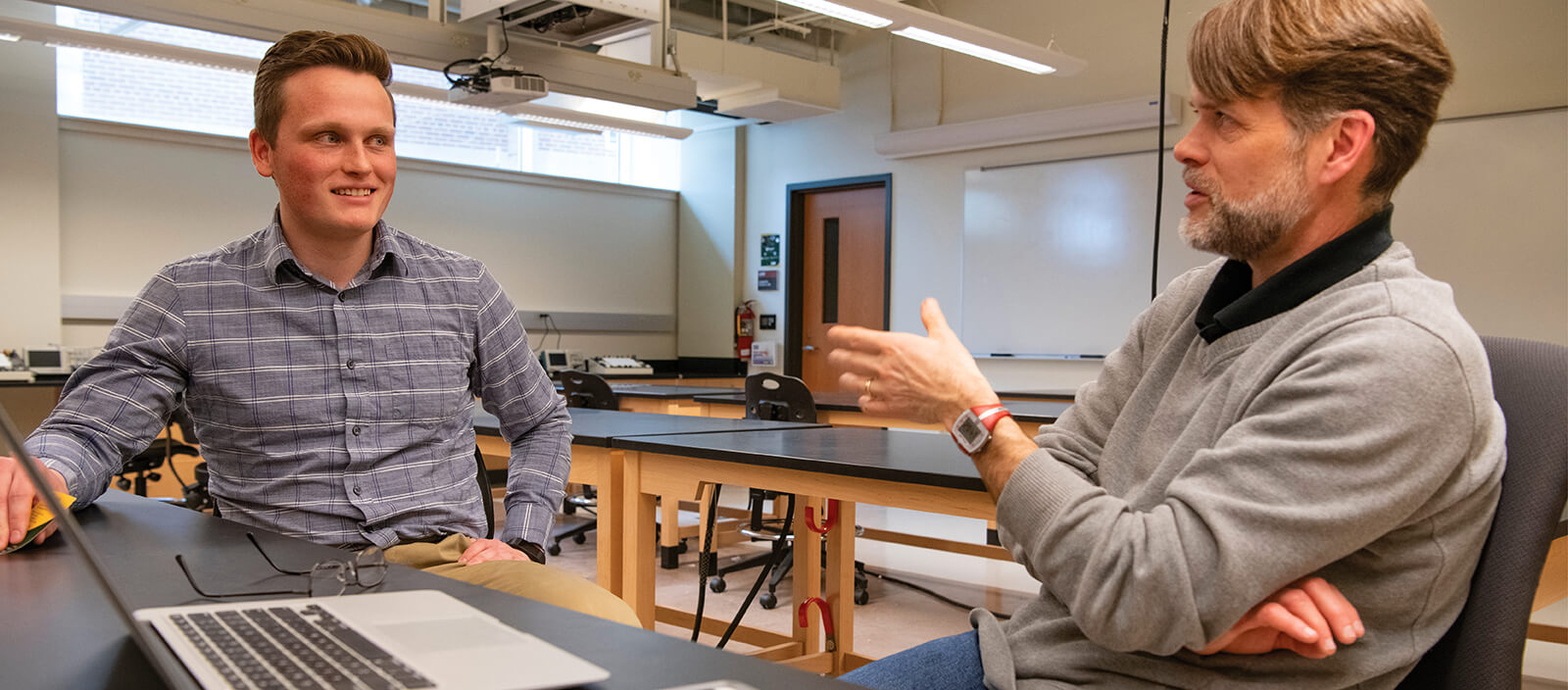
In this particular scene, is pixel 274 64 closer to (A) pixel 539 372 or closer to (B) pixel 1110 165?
(A) pixel 539 372

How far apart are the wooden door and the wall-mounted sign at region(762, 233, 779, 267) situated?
→ 0.22 metres

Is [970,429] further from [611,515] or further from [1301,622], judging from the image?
[611,515]

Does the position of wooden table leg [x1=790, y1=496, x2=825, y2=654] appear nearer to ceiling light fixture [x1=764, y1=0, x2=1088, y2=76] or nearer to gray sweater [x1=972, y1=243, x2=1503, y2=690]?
gray sweater [x1=972, y1=243, x2=1503, y2=690]

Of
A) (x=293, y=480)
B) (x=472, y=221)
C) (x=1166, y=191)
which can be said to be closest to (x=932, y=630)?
(x=293, y=480)

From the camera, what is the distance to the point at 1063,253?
6.79m

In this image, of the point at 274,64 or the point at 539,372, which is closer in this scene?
the point at 274,64

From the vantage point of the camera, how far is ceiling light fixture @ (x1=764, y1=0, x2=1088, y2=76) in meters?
4.36

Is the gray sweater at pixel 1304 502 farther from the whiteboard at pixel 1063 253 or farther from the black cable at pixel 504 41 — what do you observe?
the whiteboard at pixel 1063 253

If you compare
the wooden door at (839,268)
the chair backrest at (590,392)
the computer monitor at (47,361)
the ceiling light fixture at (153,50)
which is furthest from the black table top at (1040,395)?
the computer monitor at (47,361)

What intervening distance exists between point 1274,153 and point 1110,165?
5.80 m

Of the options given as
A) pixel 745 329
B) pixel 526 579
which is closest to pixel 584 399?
pixel 745 329

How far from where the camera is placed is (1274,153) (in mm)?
1040

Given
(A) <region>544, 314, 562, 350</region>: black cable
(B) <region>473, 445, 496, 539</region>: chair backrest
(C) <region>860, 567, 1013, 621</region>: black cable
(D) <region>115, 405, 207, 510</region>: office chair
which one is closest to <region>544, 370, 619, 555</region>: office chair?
(C) <region>860, 567, 1013, 621</region>: black cable

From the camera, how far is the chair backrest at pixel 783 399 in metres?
4.44
